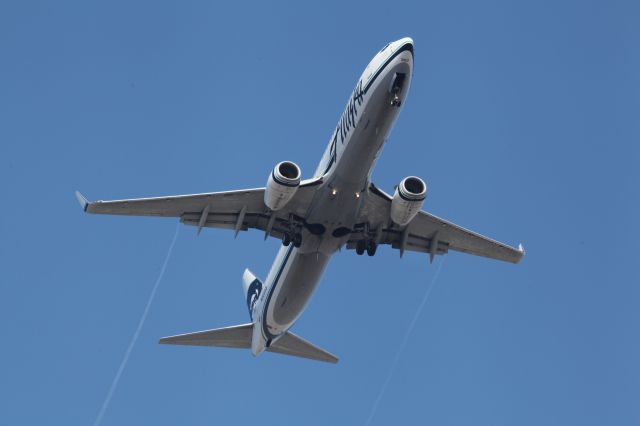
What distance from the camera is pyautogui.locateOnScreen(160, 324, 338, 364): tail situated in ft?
146

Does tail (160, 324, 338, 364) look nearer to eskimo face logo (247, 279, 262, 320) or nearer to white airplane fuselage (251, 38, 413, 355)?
eskimo face logo (247, 279, 262, 320)

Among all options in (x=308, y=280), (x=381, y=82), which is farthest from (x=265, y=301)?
(x=381, y=82)

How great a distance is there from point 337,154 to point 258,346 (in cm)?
1089

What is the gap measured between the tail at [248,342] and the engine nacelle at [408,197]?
9931 mm

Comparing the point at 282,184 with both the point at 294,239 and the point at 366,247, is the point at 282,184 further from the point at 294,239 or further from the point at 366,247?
the point at 366,247

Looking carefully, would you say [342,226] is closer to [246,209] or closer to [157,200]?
[246,209]

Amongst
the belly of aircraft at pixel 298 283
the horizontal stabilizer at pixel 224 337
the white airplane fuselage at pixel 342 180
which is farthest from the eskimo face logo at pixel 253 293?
the belly of aircraft at pixel 298 283

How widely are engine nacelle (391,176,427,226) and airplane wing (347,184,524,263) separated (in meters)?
2.31

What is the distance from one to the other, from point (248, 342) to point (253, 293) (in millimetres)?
2154

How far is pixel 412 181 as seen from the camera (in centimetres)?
3722

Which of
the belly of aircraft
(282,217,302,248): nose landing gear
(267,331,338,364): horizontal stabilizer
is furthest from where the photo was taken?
(267,331,338,364): horizontal stabilizer

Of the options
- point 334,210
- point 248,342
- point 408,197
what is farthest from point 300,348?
point 408,197

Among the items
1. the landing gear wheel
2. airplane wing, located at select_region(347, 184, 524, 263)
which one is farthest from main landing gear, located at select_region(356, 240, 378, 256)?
airplane wing, located at select_region(347, 184, 524, 263)

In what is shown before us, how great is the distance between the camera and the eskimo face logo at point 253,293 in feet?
144
